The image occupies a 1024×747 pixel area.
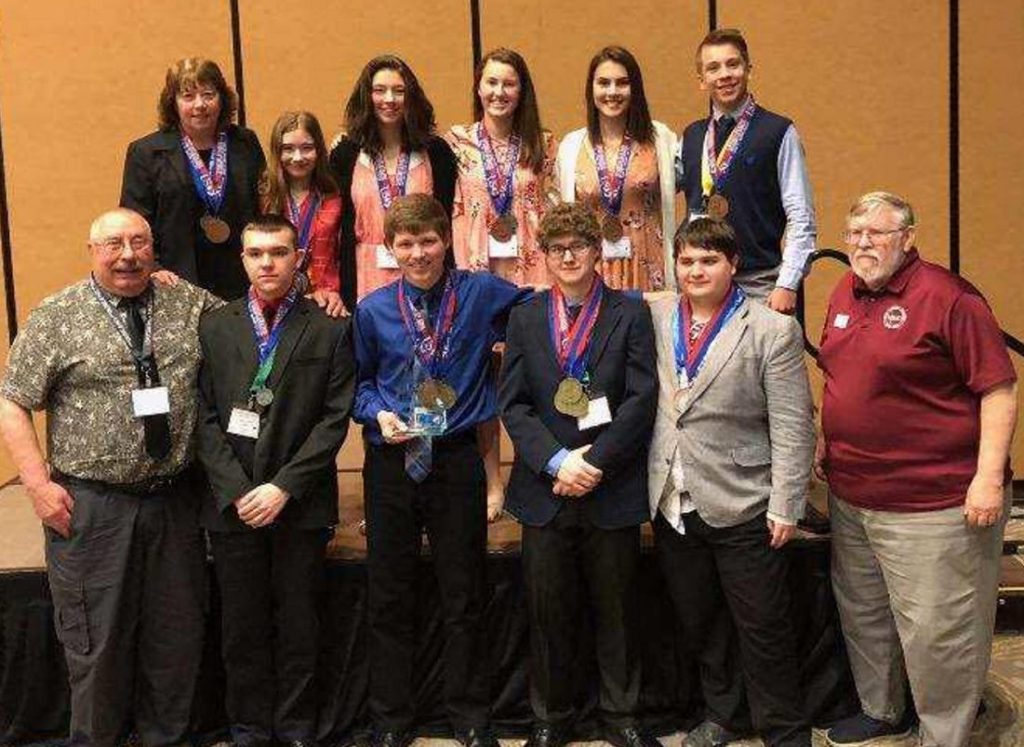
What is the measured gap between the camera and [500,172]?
11.1 feet

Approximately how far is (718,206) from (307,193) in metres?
1.23

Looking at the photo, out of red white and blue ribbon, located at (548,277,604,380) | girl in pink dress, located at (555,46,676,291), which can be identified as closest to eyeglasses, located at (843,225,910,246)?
red white and blue ribbon, located at (548,277,604,380)

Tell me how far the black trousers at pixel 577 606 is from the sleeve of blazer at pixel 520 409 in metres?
0.16

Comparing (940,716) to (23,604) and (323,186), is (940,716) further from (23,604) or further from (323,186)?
(23,604)

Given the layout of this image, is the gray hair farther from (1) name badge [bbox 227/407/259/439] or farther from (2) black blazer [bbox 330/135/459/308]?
(1) name badge [bbox 227/407/259/439]

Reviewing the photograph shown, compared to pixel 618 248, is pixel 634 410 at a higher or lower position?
lower

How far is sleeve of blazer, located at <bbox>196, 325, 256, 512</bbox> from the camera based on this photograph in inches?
111

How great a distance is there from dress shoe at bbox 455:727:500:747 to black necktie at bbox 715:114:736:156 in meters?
1.81

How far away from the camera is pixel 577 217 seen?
2.79 metres

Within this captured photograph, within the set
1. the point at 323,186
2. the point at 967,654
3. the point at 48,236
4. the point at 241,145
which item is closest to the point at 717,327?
the point at 967,654

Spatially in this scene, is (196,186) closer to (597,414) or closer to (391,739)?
(597,414)

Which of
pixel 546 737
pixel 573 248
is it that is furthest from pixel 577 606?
pixel 573 248

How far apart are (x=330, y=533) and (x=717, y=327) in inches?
46.8

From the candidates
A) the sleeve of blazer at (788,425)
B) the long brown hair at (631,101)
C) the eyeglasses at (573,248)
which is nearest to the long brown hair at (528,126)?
the long brown hair at (631,101)
